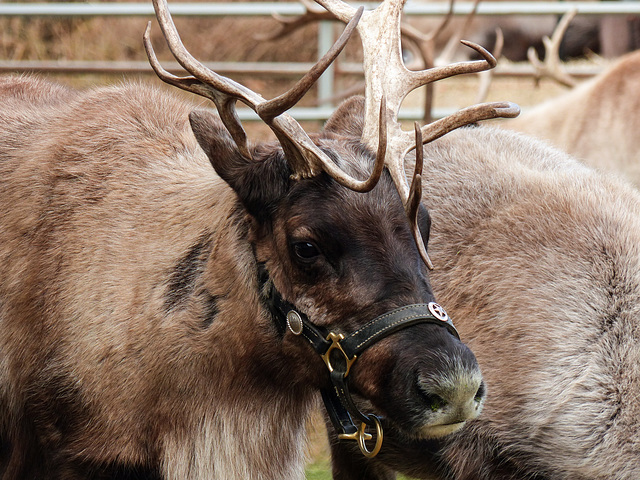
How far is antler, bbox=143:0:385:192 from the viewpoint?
2631 mm

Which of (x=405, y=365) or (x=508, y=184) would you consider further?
(x=508, y=184)

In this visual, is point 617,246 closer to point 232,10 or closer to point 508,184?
point 508,184

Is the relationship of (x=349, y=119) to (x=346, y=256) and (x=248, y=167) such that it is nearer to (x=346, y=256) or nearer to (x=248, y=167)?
(x=248, y=167)

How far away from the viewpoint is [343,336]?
8.89 ft

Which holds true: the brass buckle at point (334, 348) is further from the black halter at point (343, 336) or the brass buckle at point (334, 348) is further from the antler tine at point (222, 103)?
the antler tine at point (222, 103)

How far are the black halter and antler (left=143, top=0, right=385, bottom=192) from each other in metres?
0.39

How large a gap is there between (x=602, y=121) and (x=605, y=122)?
3 centimetres

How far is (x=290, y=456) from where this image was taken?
3.27 meters

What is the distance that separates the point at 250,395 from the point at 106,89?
1548 mm

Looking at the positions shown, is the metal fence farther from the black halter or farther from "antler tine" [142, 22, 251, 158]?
the black halter

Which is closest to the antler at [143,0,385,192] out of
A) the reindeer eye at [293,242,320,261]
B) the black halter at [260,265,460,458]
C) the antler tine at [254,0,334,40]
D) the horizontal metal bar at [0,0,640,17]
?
the reindeer eye at [293,242,320,261]

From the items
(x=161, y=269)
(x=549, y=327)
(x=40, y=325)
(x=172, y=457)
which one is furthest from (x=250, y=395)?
(x=549, y=327)

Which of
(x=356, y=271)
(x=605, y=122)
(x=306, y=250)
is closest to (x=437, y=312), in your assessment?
(x=356, y=271)

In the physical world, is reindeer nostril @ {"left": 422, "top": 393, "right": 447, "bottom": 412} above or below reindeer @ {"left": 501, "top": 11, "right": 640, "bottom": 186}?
above
